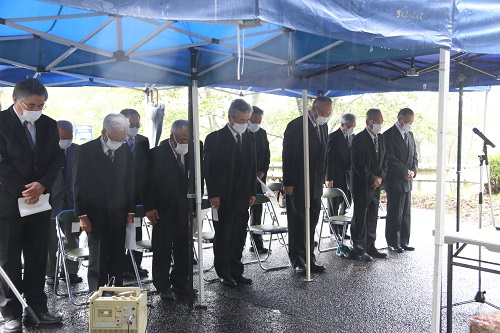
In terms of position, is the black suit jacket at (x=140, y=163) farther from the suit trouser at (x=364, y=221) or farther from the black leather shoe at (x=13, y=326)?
the suit trouser at (x=364, y=221)

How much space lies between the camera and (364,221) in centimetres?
779

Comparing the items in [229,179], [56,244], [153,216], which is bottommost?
[56,244]

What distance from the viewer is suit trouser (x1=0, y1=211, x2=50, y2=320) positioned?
4.51m

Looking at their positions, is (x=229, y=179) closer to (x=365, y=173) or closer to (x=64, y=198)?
(x=64, y=198)

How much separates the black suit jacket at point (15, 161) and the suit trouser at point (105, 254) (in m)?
0.78

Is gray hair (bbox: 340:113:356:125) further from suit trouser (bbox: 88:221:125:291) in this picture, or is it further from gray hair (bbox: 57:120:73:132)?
suit trouser (bbox: 88:221:125:291)

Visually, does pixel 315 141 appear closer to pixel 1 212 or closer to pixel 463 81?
pixel 463 81

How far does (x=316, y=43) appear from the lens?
5.61m

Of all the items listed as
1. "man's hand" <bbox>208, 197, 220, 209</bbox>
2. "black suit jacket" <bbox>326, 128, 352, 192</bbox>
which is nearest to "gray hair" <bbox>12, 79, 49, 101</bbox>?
"man's hand" <bbox>208, 197, 220, 209</bbox>

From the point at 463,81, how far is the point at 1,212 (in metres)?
5.63

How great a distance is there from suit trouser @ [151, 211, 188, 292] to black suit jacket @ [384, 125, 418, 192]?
3.91 metres

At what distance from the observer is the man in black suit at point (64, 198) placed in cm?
628

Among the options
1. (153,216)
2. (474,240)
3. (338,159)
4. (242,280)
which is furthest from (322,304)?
(338,159)

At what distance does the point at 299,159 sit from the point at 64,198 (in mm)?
3055
